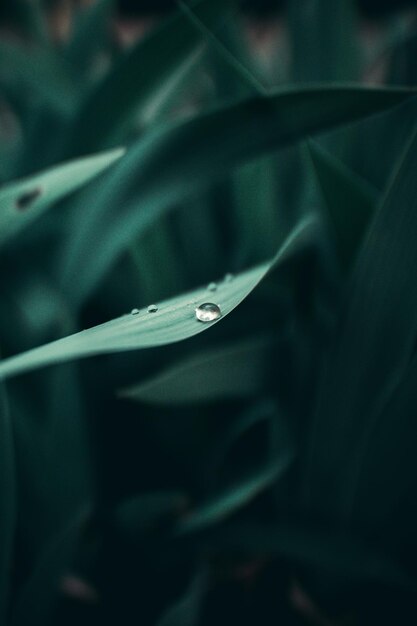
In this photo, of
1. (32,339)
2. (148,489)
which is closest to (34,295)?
(32,339)

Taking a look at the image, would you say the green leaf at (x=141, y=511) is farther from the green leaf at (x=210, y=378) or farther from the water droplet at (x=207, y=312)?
the water droplet at (x=207, y=312)

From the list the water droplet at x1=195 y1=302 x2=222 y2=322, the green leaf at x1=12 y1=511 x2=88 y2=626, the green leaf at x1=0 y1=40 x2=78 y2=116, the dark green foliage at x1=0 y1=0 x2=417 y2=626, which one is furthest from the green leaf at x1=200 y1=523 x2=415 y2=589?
the green leaf at x1=0 y1=40 x2=78 y2=116

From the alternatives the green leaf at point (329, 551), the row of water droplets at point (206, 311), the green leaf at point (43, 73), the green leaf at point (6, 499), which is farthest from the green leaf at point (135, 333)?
the green leaf at point (43, 73)

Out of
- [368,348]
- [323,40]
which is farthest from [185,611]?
[323,40]

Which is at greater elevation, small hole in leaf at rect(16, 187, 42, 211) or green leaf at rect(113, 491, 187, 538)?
small hole in leaf at rect(16, 187, 42, 211)

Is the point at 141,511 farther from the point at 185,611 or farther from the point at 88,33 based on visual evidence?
the point at 88,33

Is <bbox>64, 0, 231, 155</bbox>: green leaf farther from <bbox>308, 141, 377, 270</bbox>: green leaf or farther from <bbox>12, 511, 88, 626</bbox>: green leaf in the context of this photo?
<bbox>12, 511, 88, 626</bbox>: green leaf
